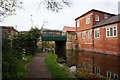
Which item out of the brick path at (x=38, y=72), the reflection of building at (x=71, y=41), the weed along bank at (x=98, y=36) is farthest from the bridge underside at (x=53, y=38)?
the brick path at (x=38, y=72)

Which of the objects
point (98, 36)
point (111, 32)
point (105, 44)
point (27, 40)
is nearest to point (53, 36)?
point (98, 36)

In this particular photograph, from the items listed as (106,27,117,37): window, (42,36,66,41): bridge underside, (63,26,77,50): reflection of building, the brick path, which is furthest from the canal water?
(63,26,77,50): reflection of building

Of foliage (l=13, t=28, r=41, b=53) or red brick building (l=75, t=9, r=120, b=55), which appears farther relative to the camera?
red brick building (l=75, t=9, r=120, b=55)

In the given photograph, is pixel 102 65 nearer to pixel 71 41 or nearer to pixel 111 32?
pixel 111 32

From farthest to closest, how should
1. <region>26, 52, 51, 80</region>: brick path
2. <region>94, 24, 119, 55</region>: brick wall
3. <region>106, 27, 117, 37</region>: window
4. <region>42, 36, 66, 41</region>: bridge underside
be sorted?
1. <region>42, 36, 66, 41</region>: bridge underside
2. <region>106, 27, 117, 37</region>: window
3. <region>94, 24, 119, 55</region>: brick wall
4. <region>26, 52, 51, 80</region>: brick path

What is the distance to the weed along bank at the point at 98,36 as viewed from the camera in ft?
95.9

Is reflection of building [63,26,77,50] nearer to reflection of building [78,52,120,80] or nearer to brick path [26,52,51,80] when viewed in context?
reflection of building [78,52,120,80]

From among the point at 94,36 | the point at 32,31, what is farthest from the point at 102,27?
the point at 32,31

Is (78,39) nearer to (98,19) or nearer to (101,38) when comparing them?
(98,19)

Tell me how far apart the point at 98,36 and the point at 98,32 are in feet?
2.22

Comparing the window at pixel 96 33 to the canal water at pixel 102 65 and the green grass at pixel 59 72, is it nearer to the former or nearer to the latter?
the canal water at pixel 102 65

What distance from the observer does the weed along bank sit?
29.2 metres

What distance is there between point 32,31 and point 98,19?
15.7 meters

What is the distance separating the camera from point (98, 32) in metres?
38.0
